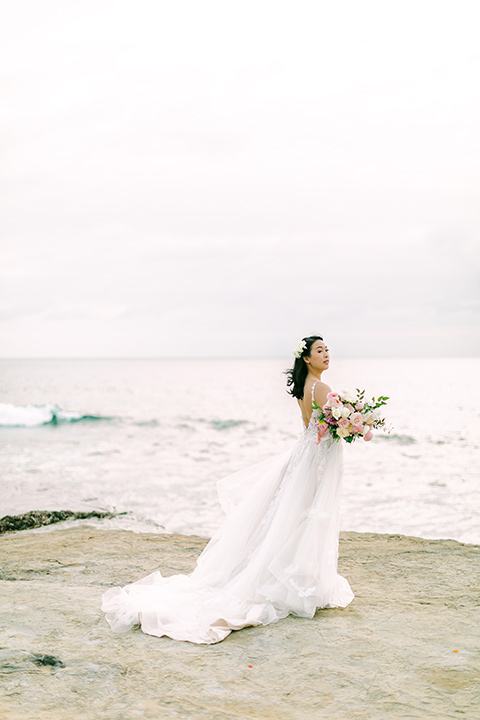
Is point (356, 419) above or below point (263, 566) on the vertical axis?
above

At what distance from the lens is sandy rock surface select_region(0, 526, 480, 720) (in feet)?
11.1

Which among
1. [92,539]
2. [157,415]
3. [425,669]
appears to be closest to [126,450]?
[92,539]

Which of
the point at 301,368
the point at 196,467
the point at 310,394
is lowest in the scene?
the point at 196,467

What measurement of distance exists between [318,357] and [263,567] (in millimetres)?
2001

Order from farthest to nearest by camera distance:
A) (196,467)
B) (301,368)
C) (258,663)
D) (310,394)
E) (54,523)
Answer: (196,467)
(54,523)
(301,368)
(310,394)
(258,663)

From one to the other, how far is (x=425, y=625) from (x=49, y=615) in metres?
3.05

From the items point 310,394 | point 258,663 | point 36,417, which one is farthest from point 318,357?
point 36,417

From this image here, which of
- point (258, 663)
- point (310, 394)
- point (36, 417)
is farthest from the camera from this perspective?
point (36, 417)

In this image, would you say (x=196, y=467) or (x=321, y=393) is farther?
(x=196, y=467)

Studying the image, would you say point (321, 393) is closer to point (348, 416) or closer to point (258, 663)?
point (348, 416)

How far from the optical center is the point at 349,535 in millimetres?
8773

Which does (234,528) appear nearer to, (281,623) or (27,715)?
(281,623)

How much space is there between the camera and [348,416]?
5.08 metres

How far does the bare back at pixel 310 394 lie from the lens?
531cm
